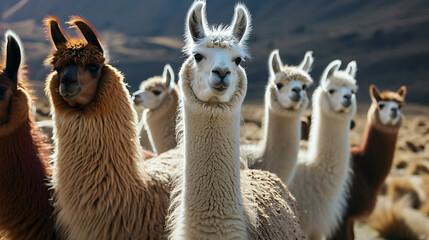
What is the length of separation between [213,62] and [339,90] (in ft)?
9.75

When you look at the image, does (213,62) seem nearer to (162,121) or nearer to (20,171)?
(20,171)

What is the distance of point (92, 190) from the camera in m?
2.34

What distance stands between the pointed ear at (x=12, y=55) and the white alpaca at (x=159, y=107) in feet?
7.15

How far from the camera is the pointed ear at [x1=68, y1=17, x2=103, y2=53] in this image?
2.55m

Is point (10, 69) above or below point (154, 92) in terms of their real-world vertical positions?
above

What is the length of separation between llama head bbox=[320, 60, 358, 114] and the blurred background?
85.3ft

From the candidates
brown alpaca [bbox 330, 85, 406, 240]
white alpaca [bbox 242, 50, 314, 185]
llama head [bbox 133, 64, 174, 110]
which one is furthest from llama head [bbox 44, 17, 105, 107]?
brown alpaca [bbox 330, 85, 406, 240]

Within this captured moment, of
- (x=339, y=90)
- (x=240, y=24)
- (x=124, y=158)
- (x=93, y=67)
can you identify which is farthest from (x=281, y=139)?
(x=93, y=67)

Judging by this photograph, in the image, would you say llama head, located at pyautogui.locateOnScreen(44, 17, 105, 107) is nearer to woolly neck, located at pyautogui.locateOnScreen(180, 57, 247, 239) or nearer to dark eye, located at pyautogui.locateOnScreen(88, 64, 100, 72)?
dark eye, located at pyautogui.locateOnScreen(88, 64, 100, 72)

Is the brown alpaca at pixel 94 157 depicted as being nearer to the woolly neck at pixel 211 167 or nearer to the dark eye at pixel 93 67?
the dark eye at pixel 93 67

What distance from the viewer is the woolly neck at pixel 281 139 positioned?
408cm

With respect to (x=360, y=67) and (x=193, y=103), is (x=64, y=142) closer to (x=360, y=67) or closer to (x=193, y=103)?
(x=193, y=103)

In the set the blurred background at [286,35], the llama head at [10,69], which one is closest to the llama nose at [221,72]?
the llama head at [10,69]

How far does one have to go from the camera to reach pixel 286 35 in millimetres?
54562
